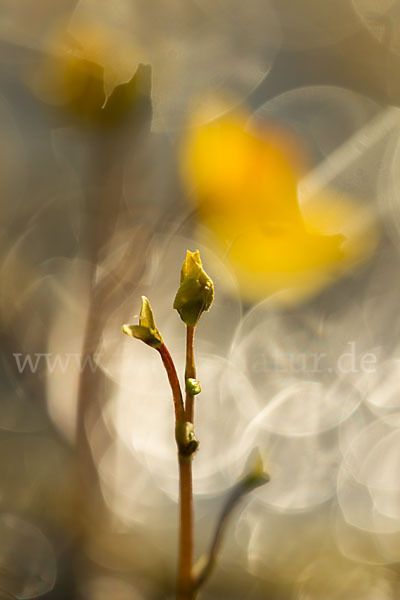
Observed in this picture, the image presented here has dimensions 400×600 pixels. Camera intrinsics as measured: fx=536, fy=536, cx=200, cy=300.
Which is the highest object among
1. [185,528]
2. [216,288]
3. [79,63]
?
[79,63]

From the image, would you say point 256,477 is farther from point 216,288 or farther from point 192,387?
point 216,288

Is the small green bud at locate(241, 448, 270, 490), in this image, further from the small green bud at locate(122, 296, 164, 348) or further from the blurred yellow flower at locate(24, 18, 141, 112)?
the blurred yellow flower at locate(24, 18, 141, 112)

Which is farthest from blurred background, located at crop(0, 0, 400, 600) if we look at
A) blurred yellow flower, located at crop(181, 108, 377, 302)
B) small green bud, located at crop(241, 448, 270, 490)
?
small green bud, located at crop(241, 448, 270, 490)

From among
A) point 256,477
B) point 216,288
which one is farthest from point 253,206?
point 256,477

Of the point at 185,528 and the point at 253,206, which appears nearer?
the point at 185,528

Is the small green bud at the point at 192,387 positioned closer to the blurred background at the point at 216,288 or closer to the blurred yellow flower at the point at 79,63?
the blurred background at the point at 216,288

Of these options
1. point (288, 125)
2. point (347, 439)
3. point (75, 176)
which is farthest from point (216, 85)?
point (347, 439)

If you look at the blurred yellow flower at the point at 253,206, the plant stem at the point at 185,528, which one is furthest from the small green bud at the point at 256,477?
the blurred yellow flower at the point at 253,206
